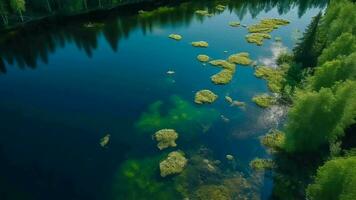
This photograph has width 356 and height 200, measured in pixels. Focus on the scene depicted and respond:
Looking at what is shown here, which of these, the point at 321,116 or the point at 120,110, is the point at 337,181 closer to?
the point at 321,116

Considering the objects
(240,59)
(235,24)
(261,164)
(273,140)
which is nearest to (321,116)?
(273,140)

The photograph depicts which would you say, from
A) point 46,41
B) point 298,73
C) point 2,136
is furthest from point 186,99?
point 46,41

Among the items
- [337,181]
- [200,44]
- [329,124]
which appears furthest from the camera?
[200,44]

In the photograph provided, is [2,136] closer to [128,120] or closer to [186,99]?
[128,120]

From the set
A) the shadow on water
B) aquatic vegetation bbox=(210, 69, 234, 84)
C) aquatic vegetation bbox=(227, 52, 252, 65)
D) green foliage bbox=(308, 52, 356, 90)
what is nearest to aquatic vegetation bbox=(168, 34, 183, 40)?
the shadow on water

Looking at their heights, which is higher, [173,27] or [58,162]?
[173,27]

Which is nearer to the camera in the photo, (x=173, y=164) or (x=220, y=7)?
(x=173, y=164)
